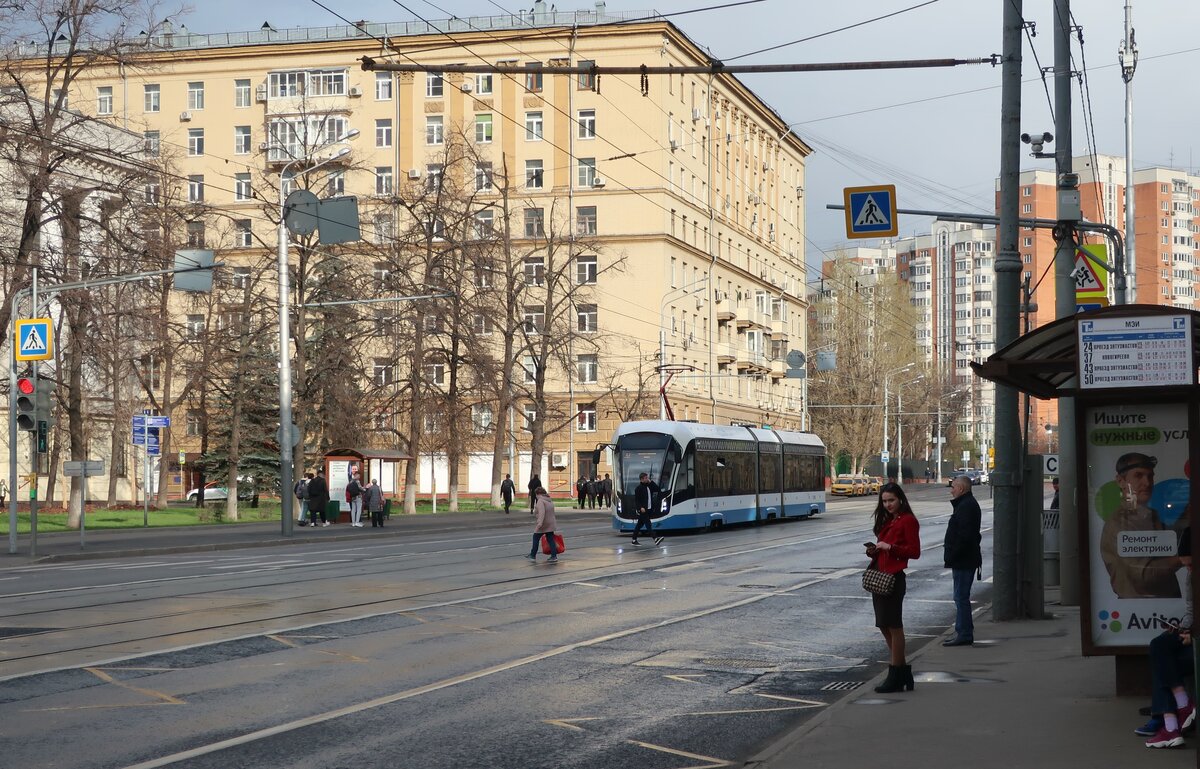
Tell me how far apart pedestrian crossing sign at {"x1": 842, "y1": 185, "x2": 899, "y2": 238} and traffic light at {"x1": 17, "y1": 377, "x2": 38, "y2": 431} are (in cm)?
1740

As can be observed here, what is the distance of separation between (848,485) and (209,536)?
60.1m

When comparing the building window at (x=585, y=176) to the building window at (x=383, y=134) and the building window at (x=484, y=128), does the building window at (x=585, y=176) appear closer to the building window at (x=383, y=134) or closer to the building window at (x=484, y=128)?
the building window at (x=484, y=128)

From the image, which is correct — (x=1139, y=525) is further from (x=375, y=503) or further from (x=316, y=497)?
(x=316, y=497)

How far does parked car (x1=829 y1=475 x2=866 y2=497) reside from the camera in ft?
302

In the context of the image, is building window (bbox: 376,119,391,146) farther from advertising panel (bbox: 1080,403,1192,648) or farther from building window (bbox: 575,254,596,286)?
advertising panel (bbox: 1080,403,1192,648)

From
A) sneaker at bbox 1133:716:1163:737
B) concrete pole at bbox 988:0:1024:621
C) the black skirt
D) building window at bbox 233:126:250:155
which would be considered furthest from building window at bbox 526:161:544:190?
sneaker at bbox 1133:716:1163:737

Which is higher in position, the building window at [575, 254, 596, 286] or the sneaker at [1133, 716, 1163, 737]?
the building window at [575, 254, 596, 286]

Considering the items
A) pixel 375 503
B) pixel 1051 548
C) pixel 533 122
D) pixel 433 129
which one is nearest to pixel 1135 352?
pixel 1051 548

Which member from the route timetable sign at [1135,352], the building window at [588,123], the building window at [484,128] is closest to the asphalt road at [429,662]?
the route timetable sign at [1135,352]

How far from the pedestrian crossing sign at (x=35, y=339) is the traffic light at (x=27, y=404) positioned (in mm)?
547

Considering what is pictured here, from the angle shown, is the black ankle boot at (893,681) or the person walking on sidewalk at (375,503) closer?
the black ankle boot at (893,681)

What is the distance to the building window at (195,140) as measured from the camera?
81725mm

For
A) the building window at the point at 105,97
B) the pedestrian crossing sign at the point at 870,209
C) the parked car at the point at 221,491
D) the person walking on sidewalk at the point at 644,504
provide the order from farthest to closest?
the building window at the point at 105,97, the parked car at the point at 221,491, the person walking on sidewalk at the point at 644,504, the pedestrian crossing sign at the point at 870,209

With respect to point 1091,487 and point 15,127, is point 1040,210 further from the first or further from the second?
point 1091,487
